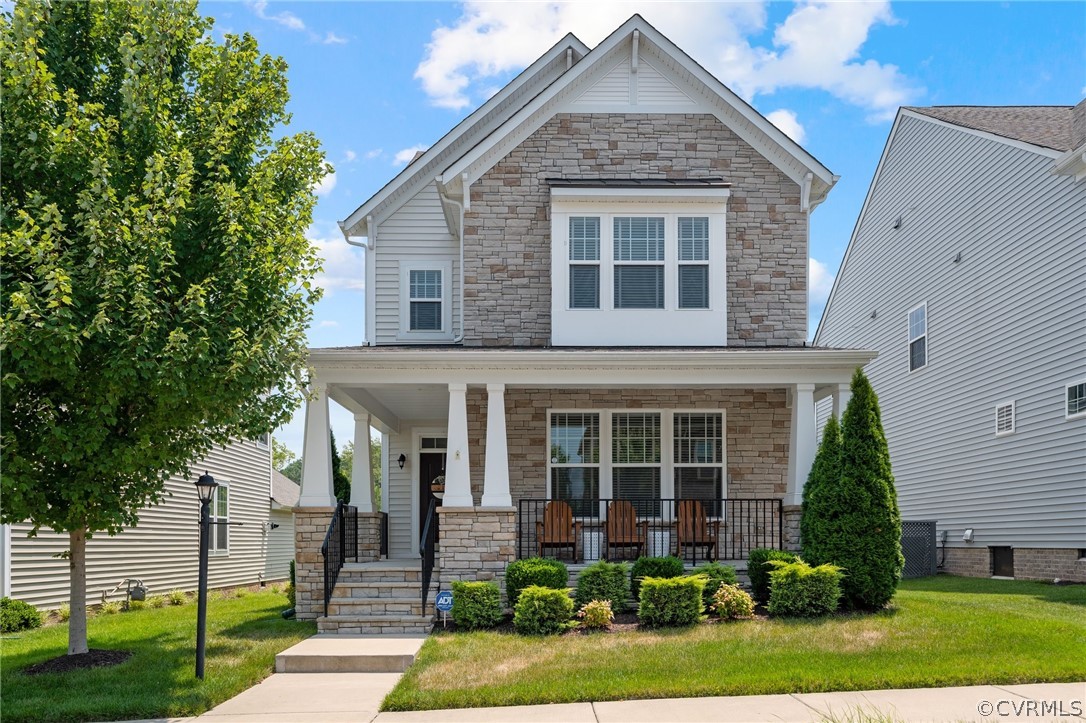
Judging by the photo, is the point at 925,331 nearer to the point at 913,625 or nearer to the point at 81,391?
the point at 913,625

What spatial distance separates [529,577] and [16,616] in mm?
7262

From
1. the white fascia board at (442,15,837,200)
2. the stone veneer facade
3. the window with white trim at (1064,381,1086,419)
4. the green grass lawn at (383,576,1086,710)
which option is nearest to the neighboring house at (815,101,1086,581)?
the window with white trim at (1064,381,1086,419)

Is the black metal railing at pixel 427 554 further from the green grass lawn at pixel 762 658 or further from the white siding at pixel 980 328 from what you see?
the white siding at pixel 980 328

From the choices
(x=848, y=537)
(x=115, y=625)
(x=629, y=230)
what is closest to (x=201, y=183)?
(x=629, y=230)

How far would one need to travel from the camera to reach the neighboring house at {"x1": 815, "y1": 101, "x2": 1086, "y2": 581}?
51.6 feet

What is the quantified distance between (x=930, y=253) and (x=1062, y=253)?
15.7ft

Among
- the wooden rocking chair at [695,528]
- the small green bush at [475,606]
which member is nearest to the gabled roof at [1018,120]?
the wooden rocking chair at [695,528]

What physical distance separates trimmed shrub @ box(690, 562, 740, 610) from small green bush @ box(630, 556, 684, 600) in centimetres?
25

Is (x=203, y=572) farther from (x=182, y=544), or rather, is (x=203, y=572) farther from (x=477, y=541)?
(x=182, y=544)

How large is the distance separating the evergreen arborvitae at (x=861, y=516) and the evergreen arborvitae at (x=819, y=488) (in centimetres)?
2

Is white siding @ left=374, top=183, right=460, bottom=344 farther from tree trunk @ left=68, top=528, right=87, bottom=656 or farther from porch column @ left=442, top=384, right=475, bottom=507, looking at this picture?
tree trunk @ left=68, top=528, right=87, bottom=656

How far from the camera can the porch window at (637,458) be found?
14.5 m
